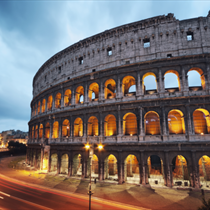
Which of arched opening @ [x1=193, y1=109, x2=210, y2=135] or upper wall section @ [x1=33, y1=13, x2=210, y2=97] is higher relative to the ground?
upper wall section @ [x1=33, y1=13, x2=210, y2=97]

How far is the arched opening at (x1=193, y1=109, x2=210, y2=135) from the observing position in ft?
57.6

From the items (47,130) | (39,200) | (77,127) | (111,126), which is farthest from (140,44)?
(47,130)

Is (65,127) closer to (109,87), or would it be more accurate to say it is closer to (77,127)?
(77,127)

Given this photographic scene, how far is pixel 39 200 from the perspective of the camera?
13.1 meters

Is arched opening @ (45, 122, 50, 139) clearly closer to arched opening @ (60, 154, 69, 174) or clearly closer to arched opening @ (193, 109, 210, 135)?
arched opening @ (60, 154, 69, 174)

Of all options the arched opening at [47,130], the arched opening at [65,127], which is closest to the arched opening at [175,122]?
the arched opening at [65,127]

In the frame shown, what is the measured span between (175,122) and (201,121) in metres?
3.00

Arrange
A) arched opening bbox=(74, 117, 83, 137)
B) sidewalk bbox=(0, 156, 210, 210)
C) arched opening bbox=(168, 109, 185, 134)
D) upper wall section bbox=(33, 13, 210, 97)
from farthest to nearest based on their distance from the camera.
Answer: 1. arched opening bbox=(74, 117, 83, 137)
2. upper wall section bbox=(33, 13, 210, 97)
3. arched opening bbox=(168, 109, 185, 134)
4. sidewalk bbox=(0, 156, 210, 210)

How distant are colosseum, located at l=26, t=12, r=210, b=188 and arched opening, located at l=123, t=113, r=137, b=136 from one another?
0.14m

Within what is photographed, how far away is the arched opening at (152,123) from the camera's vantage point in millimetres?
19094

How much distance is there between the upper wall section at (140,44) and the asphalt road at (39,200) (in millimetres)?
17400

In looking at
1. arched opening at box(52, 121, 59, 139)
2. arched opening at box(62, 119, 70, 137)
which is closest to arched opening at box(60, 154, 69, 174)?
arched opening at box(62, 119, 70, 137)

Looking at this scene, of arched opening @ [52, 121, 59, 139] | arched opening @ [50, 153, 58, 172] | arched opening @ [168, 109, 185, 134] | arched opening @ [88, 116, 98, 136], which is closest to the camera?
arched opening @ [168, 109, 185, 134]

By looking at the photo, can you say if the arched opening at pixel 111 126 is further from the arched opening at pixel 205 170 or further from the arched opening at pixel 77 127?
the arched opening at pixel 205 170
